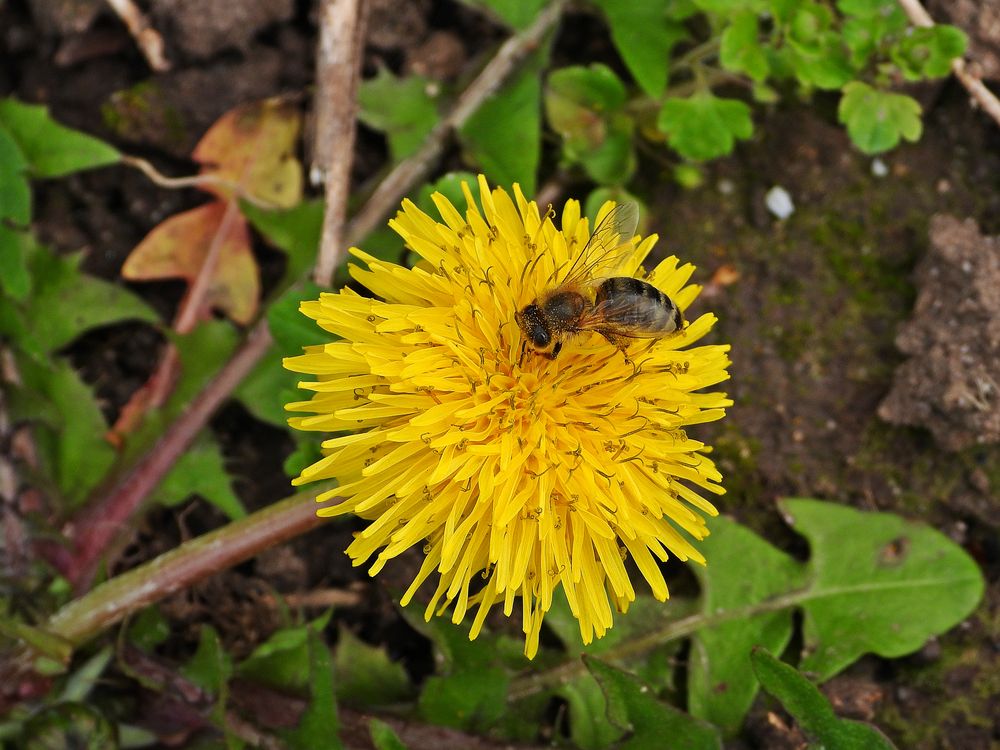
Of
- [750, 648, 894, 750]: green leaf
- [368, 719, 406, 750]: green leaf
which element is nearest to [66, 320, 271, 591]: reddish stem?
[368, 719, 406, 750]: green leaf

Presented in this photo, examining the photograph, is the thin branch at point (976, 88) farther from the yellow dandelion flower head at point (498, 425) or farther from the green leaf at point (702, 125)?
the yellow dandelion flower head at point (498, 425)

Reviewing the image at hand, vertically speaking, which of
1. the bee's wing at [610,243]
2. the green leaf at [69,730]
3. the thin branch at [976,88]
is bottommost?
the green leaf at [69,730]

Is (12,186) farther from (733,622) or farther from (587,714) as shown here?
(733,622)

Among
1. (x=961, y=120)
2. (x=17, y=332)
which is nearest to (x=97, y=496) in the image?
(x=17, y=332)

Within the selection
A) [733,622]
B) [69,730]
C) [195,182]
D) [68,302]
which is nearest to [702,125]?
[733,622]

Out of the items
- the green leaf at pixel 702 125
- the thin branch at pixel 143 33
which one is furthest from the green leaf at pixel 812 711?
the thin branch at pixel 143 33

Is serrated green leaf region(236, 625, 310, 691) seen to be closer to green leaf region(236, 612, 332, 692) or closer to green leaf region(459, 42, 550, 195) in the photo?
green leaf region(236, 612, 332, 692)

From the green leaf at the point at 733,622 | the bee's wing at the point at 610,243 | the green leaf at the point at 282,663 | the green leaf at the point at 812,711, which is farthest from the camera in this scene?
the green leaf at the point at 733,622
